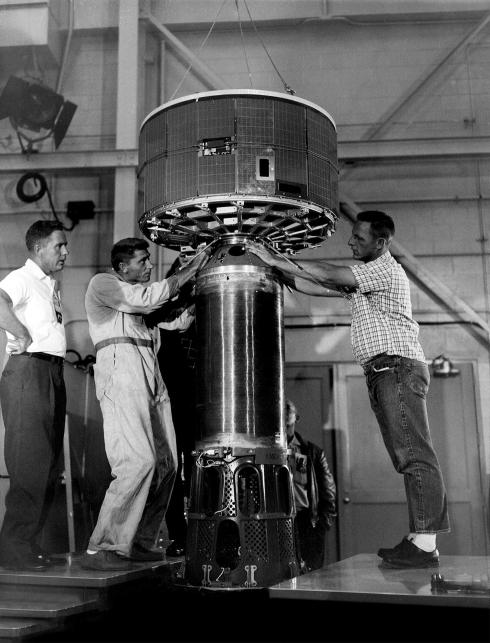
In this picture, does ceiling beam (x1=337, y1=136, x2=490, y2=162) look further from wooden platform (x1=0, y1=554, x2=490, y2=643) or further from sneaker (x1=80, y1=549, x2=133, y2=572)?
sneaker (x1=80, y1=549, x2=133, y2=572)

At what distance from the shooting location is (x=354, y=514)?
7469 millimetres

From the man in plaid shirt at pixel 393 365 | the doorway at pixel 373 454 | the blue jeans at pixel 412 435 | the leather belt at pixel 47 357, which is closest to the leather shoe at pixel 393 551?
the man in plaid shirt at pixel 393 365

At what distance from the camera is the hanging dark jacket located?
5.70m

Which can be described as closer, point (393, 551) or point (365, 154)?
point (393, 551)

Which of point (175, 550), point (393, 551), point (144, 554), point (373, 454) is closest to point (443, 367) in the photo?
point (373, 454)

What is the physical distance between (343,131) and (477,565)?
566 cm

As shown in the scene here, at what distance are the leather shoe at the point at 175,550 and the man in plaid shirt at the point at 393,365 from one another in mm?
1517

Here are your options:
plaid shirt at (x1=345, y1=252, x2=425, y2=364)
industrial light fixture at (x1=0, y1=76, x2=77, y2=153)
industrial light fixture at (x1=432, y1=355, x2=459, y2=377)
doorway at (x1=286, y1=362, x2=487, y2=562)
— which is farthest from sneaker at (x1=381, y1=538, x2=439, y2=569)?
industrial light fixture at (x1=0, y1=76, x2=77, y2=153)

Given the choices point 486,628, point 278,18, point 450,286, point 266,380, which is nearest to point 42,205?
point 278,18

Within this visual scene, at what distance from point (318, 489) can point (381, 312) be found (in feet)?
9.12

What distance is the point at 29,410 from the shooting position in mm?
3600

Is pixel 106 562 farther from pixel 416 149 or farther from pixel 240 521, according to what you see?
pixel 416 149

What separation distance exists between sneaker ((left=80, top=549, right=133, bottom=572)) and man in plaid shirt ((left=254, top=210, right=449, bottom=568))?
1.32 m

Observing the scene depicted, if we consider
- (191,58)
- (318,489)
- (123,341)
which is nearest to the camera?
(123,341)
